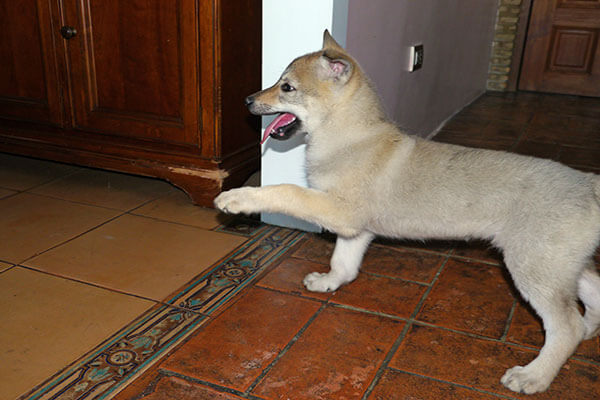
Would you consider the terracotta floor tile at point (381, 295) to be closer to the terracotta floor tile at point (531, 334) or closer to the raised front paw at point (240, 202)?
the terracotta floor tile at point (531, 334)

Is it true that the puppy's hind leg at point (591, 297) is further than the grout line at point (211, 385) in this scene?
Yes

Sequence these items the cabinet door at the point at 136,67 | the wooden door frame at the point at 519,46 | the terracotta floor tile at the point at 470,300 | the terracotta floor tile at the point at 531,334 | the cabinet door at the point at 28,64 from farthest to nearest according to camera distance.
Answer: the wooden door frame at the point at 519,46
the cabinet door at the point at 28,64
the cabinet door at the point at 136,67
the terracotta floor tile at the point at 470,300
the terracotta floor tile at the point at 531,334

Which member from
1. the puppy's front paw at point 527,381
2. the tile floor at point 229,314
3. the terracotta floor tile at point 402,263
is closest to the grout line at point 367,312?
the tile floor at point 229,314

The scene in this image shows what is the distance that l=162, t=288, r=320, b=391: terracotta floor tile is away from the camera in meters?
1.56

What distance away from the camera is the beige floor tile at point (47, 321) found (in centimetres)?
153

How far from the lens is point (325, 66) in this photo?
1788mm

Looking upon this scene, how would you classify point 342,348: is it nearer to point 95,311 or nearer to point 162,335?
point 162,335

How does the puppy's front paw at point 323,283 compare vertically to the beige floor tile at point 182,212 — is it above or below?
above

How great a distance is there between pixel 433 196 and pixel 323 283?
21.9 inches

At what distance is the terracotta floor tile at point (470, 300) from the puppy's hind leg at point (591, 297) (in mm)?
255

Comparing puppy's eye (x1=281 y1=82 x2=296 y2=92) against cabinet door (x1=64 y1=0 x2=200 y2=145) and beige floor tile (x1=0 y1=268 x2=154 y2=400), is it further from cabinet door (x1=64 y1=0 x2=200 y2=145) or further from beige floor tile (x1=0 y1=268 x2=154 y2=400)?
beige floor tile (x1=0 y1=268 x2=154 y2=400)

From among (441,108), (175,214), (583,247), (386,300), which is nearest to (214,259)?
(175,214)

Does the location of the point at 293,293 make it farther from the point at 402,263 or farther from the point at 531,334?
the point at 531,334

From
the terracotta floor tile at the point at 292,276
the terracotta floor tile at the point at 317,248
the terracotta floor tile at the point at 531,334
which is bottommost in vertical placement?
the terracotta floor tile at the point at 317,248
